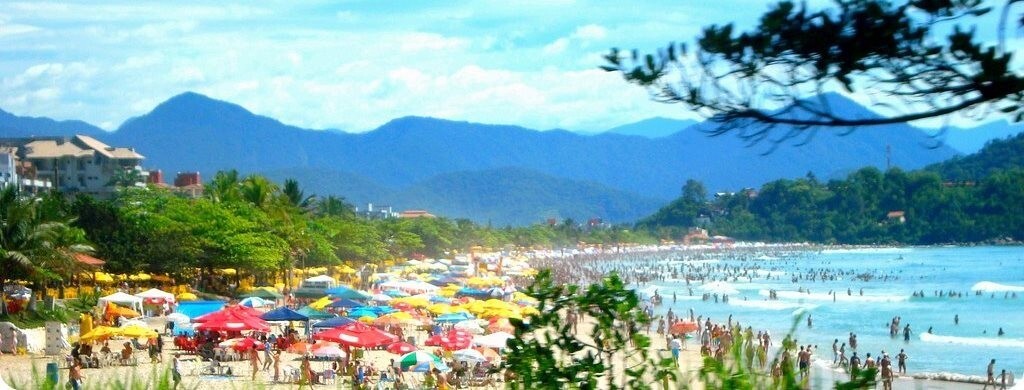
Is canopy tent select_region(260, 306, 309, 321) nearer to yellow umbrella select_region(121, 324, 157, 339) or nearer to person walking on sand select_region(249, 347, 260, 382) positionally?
person walking on sand select_region(249, 347, 260, 382)

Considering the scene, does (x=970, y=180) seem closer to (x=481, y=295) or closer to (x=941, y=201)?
(x=941, y=201)

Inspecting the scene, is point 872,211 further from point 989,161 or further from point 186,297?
point 186,297

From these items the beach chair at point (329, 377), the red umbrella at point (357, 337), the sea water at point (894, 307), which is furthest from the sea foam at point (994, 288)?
the beach chair at point (329, 377)

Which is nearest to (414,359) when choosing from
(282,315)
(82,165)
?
(282,315)

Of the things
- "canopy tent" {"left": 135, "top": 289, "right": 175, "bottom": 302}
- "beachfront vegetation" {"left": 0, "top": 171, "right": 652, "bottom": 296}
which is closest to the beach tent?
"canopy tent" {"left": 135, "top": 289, "right": 175, "bottom": 302}

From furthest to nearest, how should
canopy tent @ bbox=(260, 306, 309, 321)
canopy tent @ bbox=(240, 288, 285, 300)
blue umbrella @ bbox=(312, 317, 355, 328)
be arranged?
canopy tent @ bbox=(240, 288, 285, 300)
blue umbrella @ bbox=(312, 317, 355, 328)
canopy tent @ bbox=(260, 306, 309, 321)

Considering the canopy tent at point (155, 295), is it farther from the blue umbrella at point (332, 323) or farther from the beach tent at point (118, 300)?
the blue umbrella at point (332, 323)
